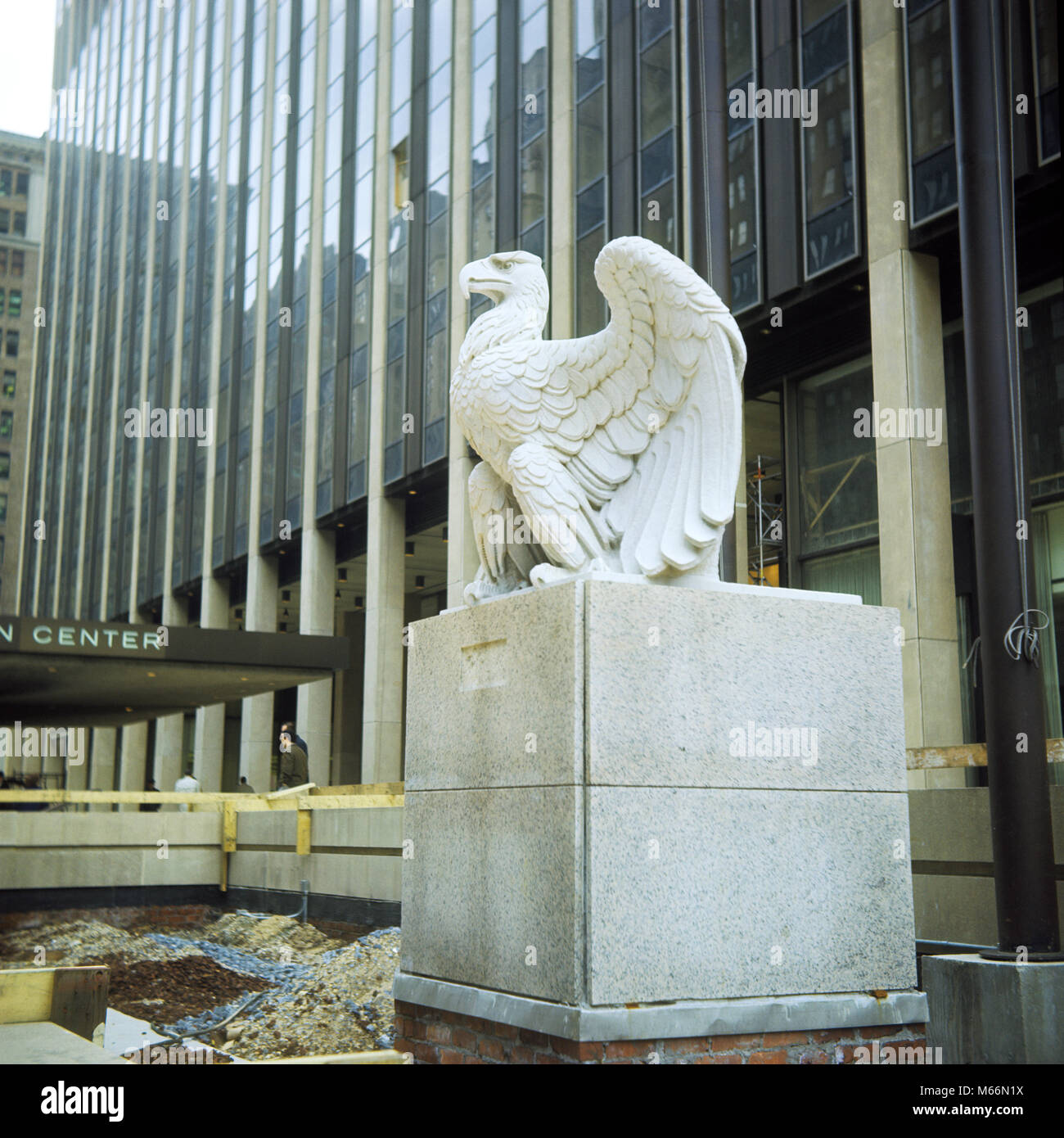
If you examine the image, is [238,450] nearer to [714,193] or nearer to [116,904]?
[116,904]

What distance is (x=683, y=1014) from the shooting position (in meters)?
5.36

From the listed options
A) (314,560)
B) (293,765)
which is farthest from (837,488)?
(314,560)

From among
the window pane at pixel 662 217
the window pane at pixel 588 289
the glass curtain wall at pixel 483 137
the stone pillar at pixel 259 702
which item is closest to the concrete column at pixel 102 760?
the stone pillar at pixel 259 702

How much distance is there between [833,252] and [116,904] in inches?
537

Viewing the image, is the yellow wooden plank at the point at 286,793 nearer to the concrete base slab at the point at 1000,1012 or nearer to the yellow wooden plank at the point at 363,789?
the yellow wooden plank at the point at 363,789

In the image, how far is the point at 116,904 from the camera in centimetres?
1772

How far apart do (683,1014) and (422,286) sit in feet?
76.3

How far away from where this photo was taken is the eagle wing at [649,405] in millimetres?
6039

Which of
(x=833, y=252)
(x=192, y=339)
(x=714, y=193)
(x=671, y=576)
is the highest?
(x=192, y=339)

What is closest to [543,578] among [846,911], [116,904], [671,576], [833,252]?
[671,576]

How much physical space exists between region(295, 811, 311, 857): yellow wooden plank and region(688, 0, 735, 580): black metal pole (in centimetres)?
840

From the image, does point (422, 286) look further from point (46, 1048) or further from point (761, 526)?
point (46, 1048)
